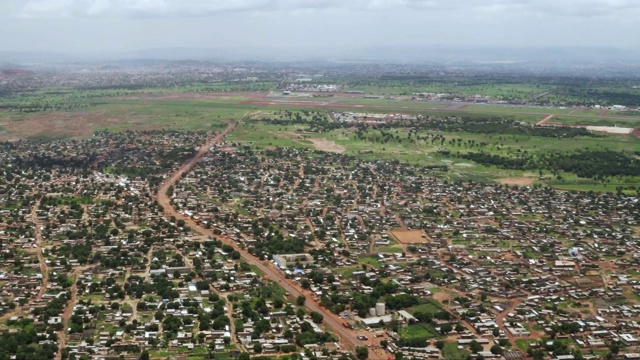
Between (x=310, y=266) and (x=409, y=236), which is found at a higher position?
(x=409, y=236)

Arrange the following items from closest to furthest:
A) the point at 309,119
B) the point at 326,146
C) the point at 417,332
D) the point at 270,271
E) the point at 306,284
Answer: the point at 417,332
the point at 306,284
the point at 270,271
the point at 326,146
the point at 309,119

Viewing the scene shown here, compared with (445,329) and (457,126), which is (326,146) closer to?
(457,126)

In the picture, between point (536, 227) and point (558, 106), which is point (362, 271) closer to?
point (536, 227)

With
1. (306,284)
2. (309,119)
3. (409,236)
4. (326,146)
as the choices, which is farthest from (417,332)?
(309,119)

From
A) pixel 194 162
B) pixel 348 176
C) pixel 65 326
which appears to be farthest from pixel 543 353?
pixel 194 162

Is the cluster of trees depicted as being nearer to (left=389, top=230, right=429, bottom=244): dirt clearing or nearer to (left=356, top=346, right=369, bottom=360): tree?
(left=356, top=346, right=369, bottom=360): tree
